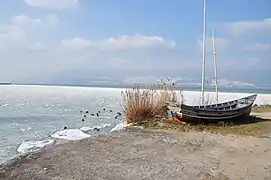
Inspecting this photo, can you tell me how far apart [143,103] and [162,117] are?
2.68ft

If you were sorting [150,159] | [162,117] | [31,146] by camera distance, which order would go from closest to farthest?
[150,159]
[31,146]
[162,117]

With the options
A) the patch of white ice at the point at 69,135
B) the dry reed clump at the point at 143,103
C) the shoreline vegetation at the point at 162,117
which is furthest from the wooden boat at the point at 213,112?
the patch of white ice at the point at 69,135

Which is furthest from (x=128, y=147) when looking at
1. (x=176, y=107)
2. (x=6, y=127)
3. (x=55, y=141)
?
(x=6, y=127)

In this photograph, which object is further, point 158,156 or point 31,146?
point 31,146

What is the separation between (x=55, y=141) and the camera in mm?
11578

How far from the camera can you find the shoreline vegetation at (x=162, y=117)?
34.3 ft

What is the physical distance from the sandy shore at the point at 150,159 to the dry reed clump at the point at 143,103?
3.14 meters

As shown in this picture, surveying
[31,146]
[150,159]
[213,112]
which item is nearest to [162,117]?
[213,112]

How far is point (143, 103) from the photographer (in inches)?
484

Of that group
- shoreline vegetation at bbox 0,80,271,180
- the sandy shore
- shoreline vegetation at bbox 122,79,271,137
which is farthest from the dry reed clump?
the sandy shore

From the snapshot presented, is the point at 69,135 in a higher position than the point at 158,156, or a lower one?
lower

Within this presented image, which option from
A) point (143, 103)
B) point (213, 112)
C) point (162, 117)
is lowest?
point (162, 117)

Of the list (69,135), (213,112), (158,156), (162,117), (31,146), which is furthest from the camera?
(69,135)

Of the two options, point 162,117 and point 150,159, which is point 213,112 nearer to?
point 162,117
